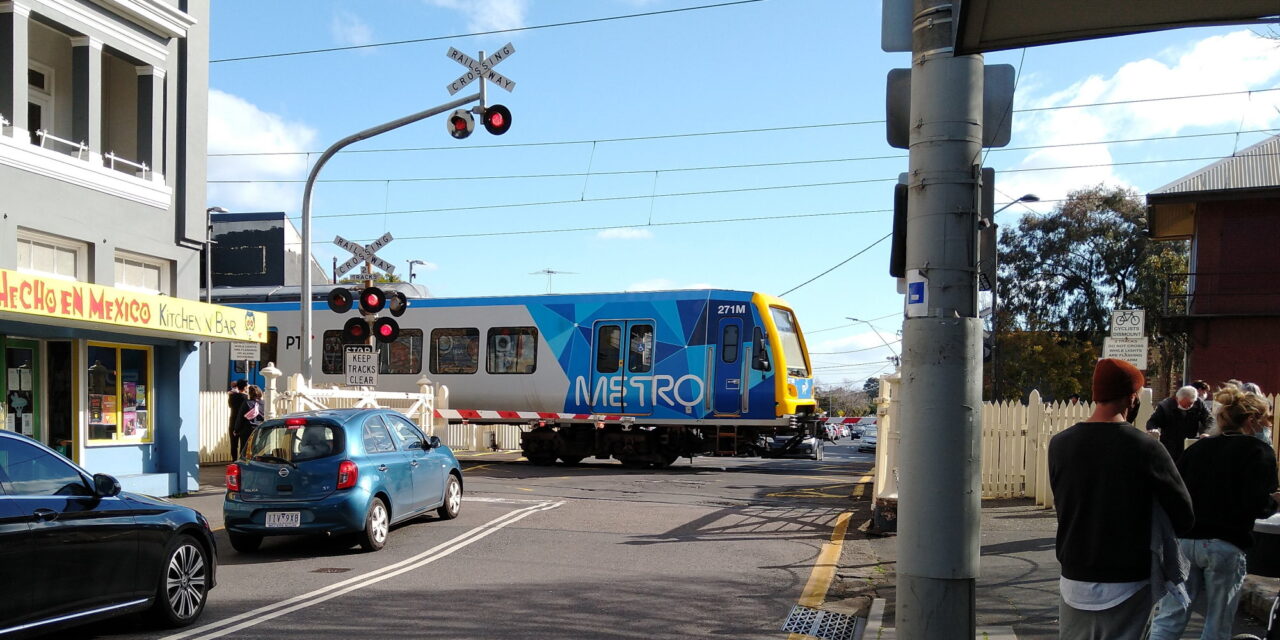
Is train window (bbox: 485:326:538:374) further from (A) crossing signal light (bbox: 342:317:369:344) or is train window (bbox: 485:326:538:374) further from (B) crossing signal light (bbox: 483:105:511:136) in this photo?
(B) crossing signal light (bbox: 483:105:511:136)

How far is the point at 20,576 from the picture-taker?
6.33 m

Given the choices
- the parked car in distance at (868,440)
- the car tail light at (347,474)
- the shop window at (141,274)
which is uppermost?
the shop window at (141,274)

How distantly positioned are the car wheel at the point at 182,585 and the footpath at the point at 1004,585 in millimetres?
4628

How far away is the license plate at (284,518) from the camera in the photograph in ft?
34.6

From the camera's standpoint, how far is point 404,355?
23.8 m

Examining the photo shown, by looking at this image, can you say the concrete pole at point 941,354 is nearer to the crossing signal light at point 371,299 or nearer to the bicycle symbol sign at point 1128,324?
the bicycle symbol sign at point 1128,324

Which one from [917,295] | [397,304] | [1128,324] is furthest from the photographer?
[397,304]

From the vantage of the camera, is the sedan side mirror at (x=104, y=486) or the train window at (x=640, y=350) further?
the train window at (x=640, y=350)

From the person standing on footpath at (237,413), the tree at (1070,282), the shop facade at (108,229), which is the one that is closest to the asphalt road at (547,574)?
the shop facade at (108,229)

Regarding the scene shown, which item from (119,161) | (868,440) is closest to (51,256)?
(119,161)

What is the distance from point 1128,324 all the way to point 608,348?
1119 centimetres

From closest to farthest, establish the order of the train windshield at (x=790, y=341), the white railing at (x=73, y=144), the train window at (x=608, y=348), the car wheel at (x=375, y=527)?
the car wheel at (x=375, y=527), the white railing at (x=73, y=144), the train windshield at (x=790, y=341), the train window at (x=608, y=348)

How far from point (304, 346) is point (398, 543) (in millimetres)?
4536

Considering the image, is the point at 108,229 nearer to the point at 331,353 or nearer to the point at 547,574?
the point at 547,574
